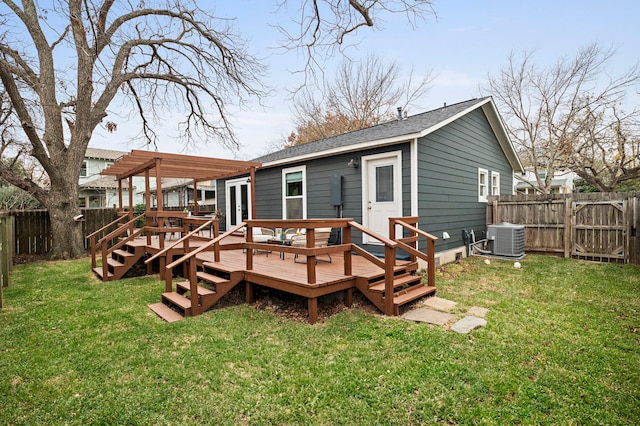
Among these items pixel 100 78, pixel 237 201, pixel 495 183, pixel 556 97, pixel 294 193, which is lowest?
Result: pixel 237 201

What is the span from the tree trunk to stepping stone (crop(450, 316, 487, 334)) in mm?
10679

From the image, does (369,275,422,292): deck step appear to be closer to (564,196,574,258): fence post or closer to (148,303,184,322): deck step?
(148,303,184,322): deck step

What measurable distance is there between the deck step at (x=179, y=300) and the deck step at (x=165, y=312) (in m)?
0.10

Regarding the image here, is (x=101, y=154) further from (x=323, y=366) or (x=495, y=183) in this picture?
(x=323, y=366)

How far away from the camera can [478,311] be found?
167 inches

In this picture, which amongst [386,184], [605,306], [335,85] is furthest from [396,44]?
[335,85]

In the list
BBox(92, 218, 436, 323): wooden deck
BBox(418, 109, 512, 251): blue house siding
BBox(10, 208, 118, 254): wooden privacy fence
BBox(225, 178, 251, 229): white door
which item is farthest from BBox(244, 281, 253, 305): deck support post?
BBox(10, 208, 118, 254): wooden privacy fence

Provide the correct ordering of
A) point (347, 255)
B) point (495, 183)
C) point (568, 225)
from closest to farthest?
point (347, 255)
point (568, 225)
point (495, 183)

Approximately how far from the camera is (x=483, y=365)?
2.85m

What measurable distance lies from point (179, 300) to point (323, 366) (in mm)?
2601

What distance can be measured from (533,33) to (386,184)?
39.0 ft

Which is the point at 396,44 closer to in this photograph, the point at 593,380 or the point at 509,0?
the point at 509,0

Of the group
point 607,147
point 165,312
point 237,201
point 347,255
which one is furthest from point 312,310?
point 607,147

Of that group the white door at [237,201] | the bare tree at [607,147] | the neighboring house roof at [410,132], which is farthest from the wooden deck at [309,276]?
the bare tree at [607,147]
